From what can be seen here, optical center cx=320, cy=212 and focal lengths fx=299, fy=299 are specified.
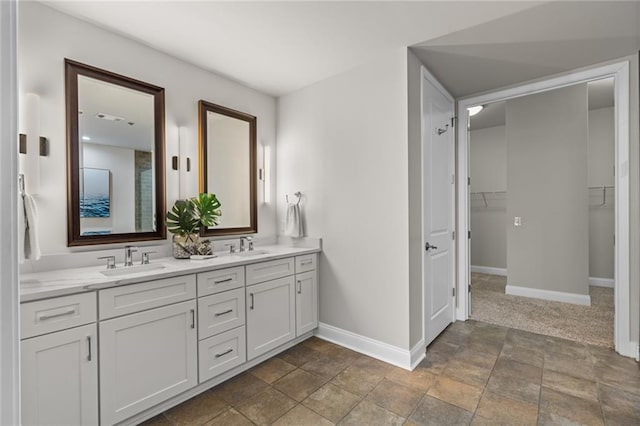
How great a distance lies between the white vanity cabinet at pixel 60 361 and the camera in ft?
4.48

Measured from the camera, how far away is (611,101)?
14.0 ft

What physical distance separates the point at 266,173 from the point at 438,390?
247cm

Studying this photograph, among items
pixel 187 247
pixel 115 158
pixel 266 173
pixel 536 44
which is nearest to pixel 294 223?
pixel 266 173

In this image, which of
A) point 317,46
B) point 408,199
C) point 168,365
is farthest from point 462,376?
point 317,46

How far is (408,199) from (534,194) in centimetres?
286

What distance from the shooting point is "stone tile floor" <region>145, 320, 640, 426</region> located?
1786 mm

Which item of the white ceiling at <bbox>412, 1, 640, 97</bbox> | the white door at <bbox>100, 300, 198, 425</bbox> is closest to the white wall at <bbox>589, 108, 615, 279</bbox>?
the white ceiling at <bbox>412, 1, 640, 97</bbox>

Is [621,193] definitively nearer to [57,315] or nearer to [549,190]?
[549,190]

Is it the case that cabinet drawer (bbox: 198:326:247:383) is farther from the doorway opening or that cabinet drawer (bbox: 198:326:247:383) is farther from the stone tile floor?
the doorway opening

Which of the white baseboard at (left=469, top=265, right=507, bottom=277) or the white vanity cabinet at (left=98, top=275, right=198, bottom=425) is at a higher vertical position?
the white vanity cabinet at (left=98, top=275, right=198, bottom=425)

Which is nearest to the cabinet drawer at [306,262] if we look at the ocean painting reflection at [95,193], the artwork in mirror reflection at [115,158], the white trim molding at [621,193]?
the artwork in mirror reflection at [115,158]

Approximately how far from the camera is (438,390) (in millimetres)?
2045

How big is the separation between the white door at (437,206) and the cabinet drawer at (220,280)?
155 cm

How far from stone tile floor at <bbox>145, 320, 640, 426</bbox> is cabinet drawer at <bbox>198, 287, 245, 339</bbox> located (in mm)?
423
